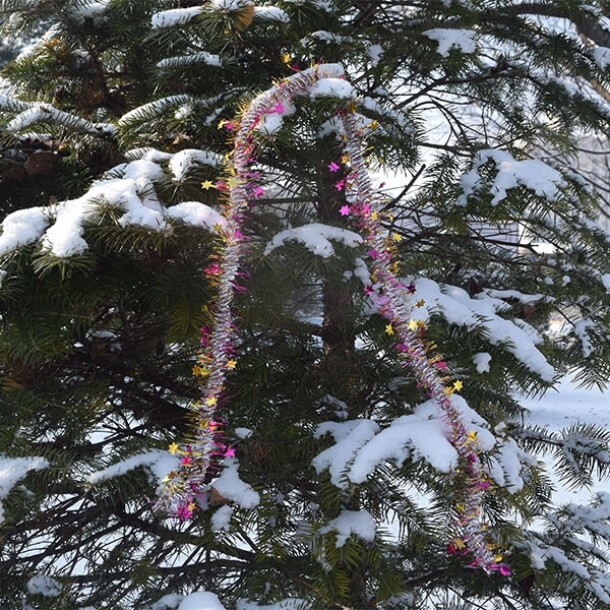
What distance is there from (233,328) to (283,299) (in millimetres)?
191

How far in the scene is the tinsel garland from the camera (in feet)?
4.27

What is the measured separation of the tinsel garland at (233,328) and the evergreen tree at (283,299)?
0.9 inches

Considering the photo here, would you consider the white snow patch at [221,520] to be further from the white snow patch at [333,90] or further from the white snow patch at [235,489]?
the white snow patch at [333,90]

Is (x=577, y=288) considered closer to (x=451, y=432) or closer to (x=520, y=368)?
(x=520, y=368)

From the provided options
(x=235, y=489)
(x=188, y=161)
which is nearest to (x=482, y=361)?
(x=235, y=489)

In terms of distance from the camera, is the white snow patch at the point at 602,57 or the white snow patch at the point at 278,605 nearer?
the white snow patch at the point at 278,605

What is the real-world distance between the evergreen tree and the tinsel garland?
2 cm

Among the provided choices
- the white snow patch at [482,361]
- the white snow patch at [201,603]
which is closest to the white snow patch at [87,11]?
the white snow patch at [482,361]

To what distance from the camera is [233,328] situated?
140 cm

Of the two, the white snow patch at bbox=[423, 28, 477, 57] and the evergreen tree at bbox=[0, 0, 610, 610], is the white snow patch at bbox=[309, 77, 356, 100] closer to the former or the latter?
the evergreen tree at bbox=[0, 0, 610, 610]

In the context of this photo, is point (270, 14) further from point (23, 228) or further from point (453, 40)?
point (23, 228)

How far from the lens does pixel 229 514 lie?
135 centimetres

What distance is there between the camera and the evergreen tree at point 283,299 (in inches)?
52.8

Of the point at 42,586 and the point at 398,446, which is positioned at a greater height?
the point at 398,446
